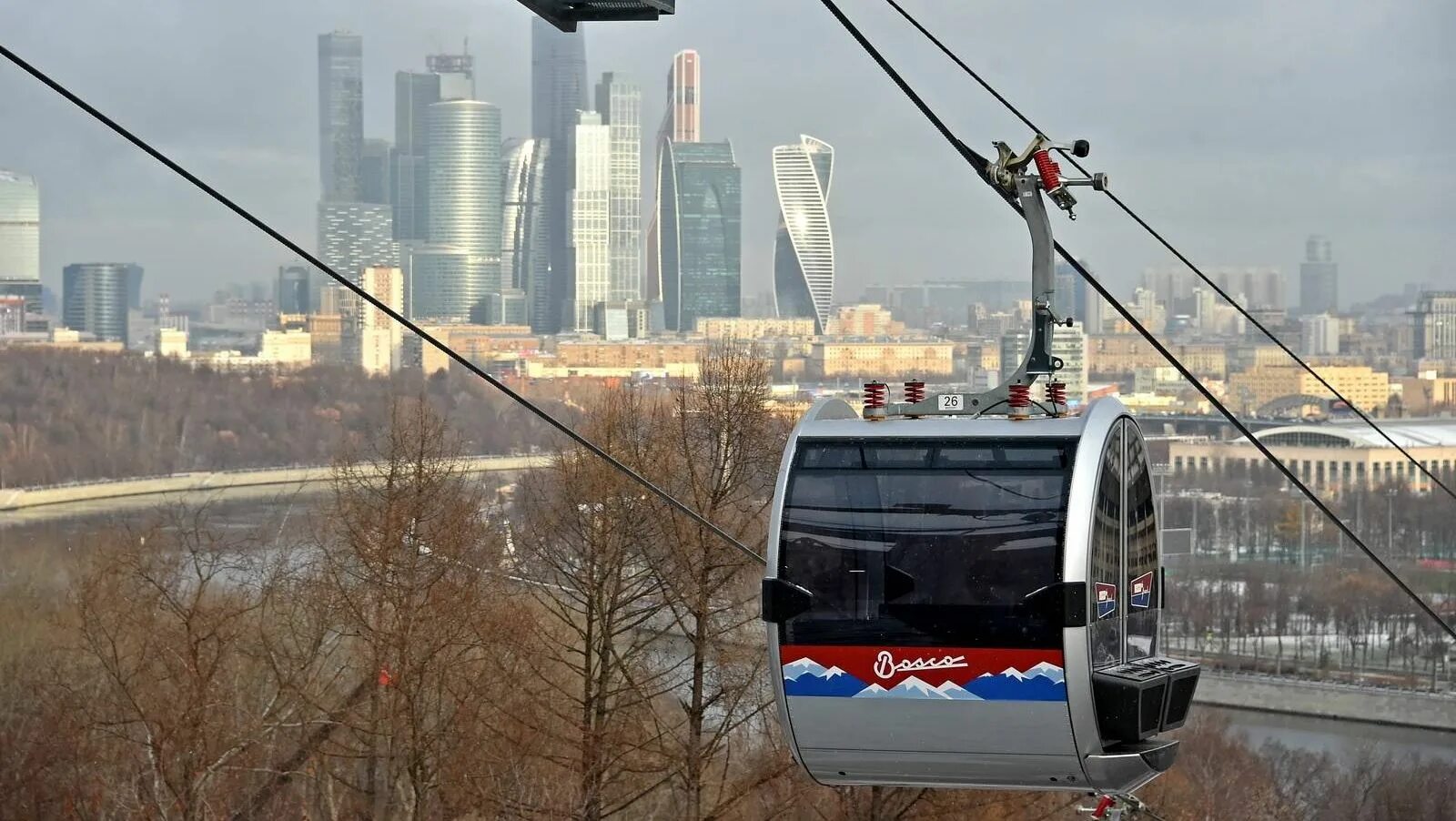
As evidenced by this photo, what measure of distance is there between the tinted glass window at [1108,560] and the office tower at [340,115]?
12585 centimetres

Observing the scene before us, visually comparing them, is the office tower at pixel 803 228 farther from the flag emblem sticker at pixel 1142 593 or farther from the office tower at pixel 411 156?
the flag emblem sticker at pixel 1142 593

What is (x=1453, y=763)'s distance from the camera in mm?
29469

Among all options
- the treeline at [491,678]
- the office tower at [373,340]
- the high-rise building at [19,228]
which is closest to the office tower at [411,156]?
the office tower at [373,340]

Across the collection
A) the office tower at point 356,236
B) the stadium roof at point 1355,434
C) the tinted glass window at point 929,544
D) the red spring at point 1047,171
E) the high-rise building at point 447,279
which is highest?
the office tower at point 356,236

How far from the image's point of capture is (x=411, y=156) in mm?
147625

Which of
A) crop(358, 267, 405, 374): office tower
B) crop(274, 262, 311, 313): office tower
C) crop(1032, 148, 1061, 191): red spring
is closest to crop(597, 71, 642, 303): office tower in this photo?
crop(274, 262, 311, 313): office tower

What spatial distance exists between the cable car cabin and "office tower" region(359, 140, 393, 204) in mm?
130303

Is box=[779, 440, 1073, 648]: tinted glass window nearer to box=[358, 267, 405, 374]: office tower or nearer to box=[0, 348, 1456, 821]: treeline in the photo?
box=[0, 348, 1456, 821]: treeline

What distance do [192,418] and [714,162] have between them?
7419cm

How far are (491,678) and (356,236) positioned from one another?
11259cm

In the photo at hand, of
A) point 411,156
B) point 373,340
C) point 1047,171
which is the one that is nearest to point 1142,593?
point 1047,171

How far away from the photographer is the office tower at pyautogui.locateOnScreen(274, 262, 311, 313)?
99.2 metres

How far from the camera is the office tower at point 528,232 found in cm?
12606

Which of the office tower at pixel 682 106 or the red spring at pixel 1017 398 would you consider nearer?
the red spring at pixel 1017 398
